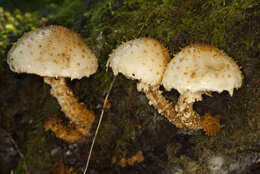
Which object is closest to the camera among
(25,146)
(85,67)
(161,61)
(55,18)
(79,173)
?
(161,61)

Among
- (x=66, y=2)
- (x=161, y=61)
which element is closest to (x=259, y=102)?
(x=161, y=61)

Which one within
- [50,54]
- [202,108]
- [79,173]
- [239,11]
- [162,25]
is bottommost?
[79,173]

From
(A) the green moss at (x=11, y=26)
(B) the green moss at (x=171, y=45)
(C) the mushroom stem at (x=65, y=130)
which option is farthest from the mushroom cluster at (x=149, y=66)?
(A) the green moss at (x=11, y=26)

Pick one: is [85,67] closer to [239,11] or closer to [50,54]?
[50,54]

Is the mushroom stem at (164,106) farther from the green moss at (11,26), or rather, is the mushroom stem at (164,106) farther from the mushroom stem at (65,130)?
the green moss at (11,26)

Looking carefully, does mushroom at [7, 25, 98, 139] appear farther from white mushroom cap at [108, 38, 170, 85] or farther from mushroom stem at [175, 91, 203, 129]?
mushroom stem at [175, 91, 203, 129]

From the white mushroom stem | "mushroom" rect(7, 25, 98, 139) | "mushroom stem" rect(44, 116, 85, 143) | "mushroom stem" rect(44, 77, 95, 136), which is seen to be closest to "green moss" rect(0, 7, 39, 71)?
"mushroom stem" rect(44, 116, 85, 143)
